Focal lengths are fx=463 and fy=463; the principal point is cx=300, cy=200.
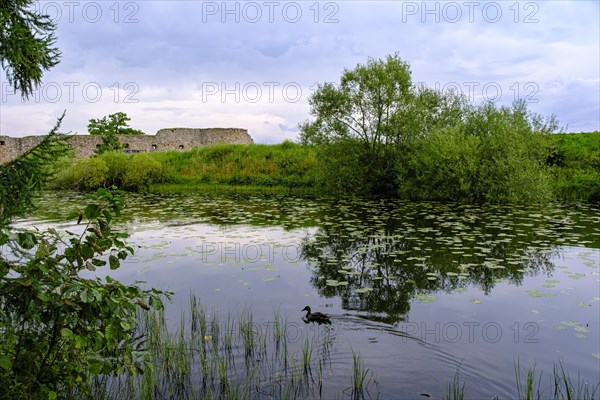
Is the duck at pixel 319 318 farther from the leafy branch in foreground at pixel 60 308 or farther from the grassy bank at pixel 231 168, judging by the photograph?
the grassy bank at pixel 231 168

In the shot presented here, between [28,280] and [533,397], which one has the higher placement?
[28,280]

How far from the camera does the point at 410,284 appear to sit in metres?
6.97

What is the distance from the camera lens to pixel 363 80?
2155 centimetres

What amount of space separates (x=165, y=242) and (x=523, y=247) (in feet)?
25.4

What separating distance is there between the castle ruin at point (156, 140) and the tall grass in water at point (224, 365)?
120 ft

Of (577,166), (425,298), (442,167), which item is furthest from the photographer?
(577,166)

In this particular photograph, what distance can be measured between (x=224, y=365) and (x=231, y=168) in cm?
2801

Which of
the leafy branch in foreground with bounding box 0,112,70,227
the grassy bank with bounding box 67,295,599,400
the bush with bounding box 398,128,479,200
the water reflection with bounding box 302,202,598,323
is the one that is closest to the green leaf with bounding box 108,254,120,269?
the grassy bank with bounding box 67,295,599,400

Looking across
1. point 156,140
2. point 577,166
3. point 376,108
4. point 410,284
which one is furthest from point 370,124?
point 156,140

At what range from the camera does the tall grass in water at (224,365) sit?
3.76 m

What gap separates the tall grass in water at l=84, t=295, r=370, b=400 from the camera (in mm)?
3758

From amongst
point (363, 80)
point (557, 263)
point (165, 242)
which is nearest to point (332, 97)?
point (363, 80)

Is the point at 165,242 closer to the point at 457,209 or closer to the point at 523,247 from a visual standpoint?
the point at 523,247

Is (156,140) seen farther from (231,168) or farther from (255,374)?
(255,374)
